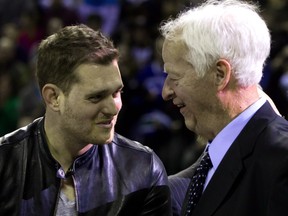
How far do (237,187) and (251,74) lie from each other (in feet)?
1.10

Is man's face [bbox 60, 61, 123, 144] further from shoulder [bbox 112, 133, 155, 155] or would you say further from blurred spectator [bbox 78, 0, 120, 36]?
blurred spectator [bbox 78, 0, 120, 36]

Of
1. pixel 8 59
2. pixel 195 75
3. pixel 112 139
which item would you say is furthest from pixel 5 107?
pixel 195 75

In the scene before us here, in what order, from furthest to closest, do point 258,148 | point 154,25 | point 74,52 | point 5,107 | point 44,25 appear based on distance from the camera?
point 44,25, point 154,25, point 5,107, point 74,52, point 258,148

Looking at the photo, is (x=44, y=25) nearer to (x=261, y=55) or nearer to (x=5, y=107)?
(x=5, y=107)

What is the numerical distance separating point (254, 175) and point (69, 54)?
2.40 ft

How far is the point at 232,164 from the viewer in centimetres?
198

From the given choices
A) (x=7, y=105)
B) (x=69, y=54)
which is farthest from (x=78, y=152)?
(x=7, y=105)

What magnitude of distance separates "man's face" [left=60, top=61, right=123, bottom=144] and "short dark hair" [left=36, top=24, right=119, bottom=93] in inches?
0.9

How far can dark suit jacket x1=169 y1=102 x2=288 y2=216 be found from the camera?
71.2 inches

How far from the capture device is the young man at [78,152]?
7.48 ft

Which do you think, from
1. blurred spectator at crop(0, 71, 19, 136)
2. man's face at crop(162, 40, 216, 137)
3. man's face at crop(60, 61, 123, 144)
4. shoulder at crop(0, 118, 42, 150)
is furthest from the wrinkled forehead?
blurred spectator at crop(0, 71, 19, 136)

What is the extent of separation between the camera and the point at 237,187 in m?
1.94

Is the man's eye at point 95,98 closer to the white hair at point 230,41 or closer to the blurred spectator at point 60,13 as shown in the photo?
the white hair at point 230,41

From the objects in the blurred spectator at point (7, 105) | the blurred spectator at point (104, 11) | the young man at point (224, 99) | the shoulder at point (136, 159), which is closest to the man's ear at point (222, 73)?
A: the young man at point (224, 99)
